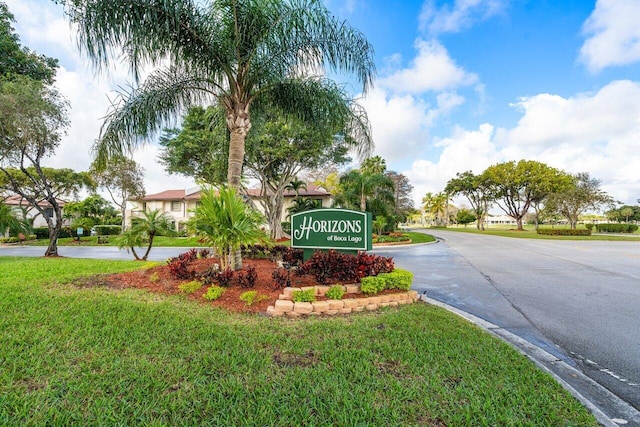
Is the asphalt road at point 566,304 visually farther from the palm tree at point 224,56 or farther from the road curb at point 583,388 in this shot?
the palm tree at point 224,56

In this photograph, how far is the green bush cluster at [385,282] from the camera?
16.7 feet

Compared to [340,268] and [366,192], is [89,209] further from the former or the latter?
[340,268]

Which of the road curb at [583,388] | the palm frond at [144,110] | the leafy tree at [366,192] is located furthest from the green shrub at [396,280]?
the leafy tree at [366,192]

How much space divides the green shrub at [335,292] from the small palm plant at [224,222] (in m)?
1.77

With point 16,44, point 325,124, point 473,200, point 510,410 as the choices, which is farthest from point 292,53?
point 473,200

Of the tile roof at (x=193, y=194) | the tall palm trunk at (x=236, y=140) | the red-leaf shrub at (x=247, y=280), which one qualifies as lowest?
the red-leaf shrub at (x=247, y=280)

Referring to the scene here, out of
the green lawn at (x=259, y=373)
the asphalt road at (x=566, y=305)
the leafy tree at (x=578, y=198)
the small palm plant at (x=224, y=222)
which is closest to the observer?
the green lawn at (x=259, y=373)

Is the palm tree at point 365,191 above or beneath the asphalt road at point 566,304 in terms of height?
above

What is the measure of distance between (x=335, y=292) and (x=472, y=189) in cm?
5007

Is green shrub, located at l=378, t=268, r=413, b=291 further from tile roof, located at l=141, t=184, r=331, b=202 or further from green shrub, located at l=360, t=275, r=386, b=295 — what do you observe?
tile roof, located at l=141, t=184, r=331, b=202

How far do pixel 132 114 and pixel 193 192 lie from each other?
1018 inches

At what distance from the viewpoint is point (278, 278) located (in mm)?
5246

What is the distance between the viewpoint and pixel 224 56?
6.31m

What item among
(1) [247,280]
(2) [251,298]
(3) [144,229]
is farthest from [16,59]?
(2) [251,298]
